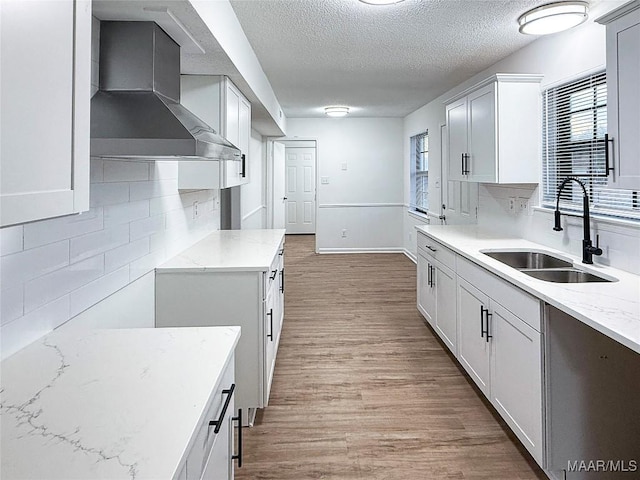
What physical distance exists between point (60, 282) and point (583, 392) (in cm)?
206

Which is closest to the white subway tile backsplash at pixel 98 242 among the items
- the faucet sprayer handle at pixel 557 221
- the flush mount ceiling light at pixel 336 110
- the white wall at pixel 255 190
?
the faucet sprayer handle at pixel 557 221

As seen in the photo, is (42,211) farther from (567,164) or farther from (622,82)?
(567,164)

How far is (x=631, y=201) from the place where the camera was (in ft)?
8.39

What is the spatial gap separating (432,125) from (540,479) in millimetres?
5280

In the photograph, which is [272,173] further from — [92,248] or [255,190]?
[92,248]

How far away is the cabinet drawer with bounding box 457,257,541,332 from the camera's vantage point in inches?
83.1

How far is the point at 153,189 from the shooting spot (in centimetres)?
258

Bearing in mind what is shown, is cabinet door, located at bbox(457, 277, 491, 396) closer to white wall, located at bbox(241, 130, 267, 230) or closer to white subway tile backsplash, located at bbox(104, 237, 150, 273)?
white subway tile backsplash, located at bbox(104, 237, 150, 273)

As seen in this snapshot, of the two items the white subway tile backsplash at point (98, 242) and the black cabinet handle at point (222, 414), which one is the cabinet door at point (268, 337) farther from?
the black cabinet handle at point (222, 414)

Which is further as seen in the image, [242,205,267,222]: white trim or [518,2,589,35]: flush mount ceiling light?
[242,205,267,222]: white trim

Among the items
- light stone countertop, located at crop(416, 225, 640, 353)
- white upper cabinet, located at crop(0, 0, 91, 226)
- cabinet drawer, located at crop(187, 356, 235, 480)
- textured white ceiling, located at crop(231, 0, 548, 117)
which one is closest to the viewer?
white upper cabinet, located at crop(0, 0, 91, 226)

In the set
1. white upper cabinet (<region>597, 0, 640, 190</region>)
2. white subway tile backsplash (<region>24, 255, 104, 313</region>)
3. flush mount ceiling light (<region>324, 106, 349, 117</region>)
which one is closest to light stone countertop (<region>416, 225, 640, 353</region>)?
white upper cabinet (<region>597, 0, 640, 190</region>)

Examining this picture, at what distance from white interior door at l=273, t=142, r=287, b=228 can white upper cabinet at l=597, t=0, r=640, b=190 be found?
7617 mm

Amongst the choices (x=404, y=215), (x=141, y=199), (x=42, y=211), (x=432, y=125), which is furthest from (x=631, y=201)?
(x=404, y=215)
